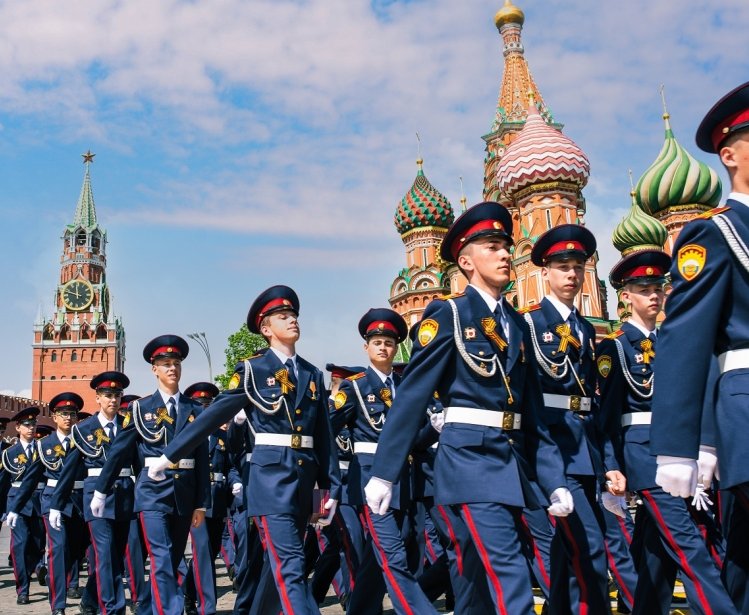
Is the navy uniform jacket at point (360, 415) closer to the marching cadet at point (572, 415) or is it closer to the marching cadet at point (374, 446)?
the marching cadet at point (374, 446)

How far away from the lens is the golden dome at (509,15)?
48.3 meters

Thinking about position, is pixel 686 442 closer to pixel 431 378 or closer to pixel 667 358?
pixel 667 358

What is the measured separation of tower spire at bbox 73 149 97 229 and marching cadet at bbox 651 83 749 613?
12457cm

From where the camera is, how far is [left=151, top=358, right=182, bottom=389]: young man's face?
723 cm

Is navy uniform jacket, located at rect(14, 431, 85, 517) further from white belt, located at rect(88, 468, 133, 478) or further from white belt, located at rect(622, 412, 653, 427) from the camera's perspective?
white belt, located at rect(622, 412, 653, 427)

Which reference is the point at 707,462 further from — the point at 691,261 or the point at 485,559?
the point at 485,559

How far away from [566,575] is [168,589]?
2919 millimetres

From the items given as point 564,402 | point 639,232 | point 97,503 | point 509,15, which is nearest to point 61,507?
point 97,503

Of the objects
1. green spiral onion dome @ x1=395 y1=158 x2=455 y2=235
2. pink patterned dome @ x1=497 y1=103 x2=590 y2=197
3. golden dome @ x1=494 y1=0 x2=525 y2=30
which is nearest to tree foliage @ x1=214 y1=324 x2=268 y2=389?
green spiral onion dome @ x1=395 y1=158 x2=455 y2=235

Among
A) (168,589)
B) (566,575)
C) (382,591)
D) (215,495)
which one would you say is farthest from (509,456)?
(215,495)

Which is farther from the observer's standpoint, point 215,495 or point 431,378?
point 215,495

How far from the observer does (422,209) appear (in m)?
47.6

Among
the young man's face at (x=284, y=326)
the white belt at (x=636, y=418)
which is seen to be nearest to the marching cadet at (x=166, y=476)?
the young man's face at (x=284, y=326)

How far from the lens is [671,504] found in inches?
196
